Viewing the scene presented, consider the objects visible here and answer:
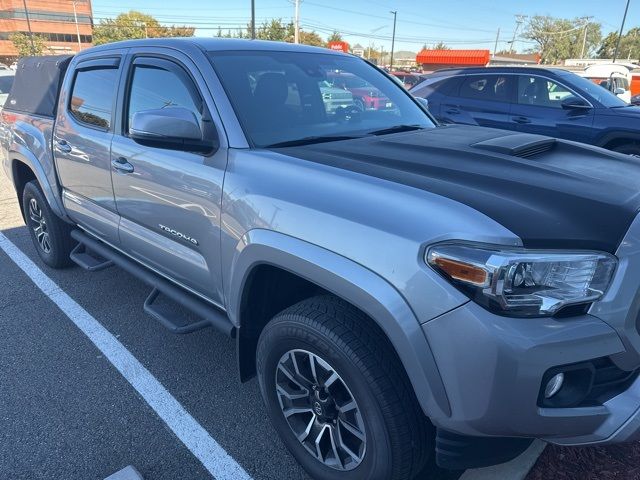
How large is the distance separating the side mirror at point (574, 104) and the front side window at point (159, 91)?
6131 mm

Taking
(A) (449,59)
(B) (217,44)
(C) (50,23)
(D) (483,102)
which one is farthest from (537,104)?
(C) (50,23)

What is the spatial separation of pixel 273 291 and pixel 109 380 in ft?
4.49

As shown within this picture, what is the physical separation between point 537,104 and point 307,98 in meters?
5.69

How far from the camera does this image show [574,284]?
1.61 m

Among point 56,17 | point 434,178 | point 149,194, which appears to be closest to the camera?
point 434,178

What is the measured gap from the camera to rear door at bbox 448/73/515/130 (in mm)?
7637

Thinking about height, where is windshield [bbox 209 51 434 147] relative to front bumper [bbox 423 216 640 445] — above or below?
above

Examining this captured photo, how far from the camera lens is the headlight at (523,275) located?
1.55m

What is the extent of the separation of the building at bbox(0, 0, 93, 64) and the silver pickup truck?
8251 cm

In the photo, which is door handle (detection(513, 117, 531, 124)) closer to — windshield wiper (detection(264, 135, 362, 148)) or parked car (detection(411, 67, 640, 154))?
parked car (detection(411, 67, 640, 154))

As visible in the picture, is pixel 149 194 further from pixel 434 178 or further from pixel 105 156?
A: pixel 434 178

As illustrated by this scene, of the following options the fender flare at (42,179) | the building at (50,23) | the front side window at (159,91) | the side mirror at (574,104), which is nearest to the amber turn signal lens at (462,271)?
the front side window at (159,91)

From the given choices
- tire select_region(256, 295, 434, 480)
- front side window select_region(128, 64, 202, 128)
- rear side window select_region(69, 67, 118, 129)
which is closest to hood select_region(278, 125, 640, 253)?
tire select_region(256, 295, 434, 480)

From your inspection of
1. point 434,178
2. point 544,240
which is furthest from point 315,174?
point 544,240
